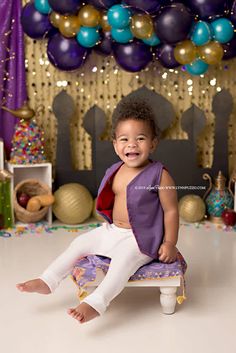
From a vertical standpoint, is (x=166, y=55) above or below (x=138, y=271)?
above

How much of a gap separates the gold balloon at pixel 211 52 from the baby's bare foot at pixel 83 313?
182 centimetres

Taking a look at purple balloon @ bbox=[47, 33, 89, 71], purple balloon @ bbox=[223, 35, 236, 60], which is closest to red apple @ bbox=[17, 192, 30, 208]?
purple balloon @ bbox=[47, 33, 89, 71]

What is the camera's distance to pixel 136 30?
334cm

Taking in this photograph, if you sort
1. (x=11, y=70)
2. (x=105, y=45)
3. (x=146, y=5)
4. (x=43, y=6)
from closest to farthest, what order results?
(x=146, y=5) < (x=43, y=6) < (x=105, y=45) < (x=11, y=70)

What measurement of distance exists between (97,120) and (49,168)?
492mm

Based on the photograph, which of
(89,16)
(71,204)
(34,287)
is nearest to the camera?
(34,287)

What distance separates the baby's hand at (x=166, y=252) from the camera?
2344 mm

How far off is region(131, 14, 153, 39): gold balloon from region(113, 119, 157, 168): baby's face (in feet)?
3.67

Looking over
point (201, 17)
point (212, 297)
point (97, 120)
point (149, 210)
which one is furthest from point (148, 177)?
point (97, 120)

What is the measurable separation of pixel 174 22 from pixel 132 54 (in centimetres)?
39

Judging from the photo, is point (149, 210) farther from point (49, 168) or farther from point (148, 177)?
point (49, 168)

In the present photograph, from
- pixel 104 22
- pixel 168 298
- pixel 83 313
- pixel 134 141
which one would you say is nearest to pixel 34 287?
pixel 83 313

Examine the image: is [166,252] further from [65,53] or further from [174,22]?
[65,53]

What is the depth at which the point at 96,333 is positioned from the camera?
2188 millimetres
